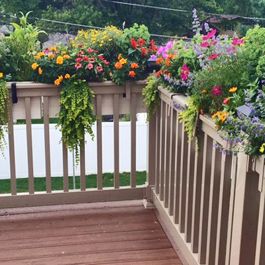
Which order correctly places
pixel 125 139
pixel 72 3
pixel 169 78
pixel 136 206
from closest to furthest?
pixel 169 78
pixel 136 206
pixel 125 139
pixel 72 3

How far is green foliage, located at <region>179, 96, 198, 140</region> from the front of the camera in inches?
82.1

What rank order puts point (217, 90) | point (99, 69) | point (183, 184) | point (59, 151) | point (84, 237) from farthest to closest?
point (59, 151) → point (99, 69) → point (84, 237) → point (183, 184) → point (217, 90)

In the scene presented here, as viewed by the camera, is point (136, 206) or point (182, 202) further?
point (136, 206)

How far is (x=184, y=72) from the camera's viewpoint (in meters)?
2.32

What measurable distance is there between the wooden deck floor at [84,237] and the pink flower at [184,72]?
1.06 m

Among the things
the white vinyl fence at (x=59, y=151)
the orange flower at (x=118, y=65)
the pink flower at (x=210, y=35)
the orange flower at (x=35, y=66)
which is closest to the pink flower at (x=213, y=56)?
the pink flower at (x=210, y=35)

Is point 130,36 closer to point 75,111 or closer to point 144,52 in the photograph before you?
point 144,52

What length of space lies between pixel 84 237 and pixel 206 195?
106cm

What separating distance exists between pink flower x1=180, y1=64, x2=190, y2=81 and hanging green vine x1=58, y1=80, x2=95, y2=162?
84cm

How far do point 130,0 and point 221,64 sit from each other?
25696 mm

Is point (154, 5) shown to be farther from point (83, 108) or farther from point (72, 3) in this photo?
point (83, 108)

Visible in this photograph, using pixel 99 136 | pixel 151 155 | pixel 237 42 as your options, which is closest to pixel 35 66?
pixel 99 136

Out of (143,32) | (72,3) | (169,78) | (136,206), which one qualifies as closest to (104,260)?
(136,206)

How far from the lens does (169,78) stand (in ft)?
8.25
